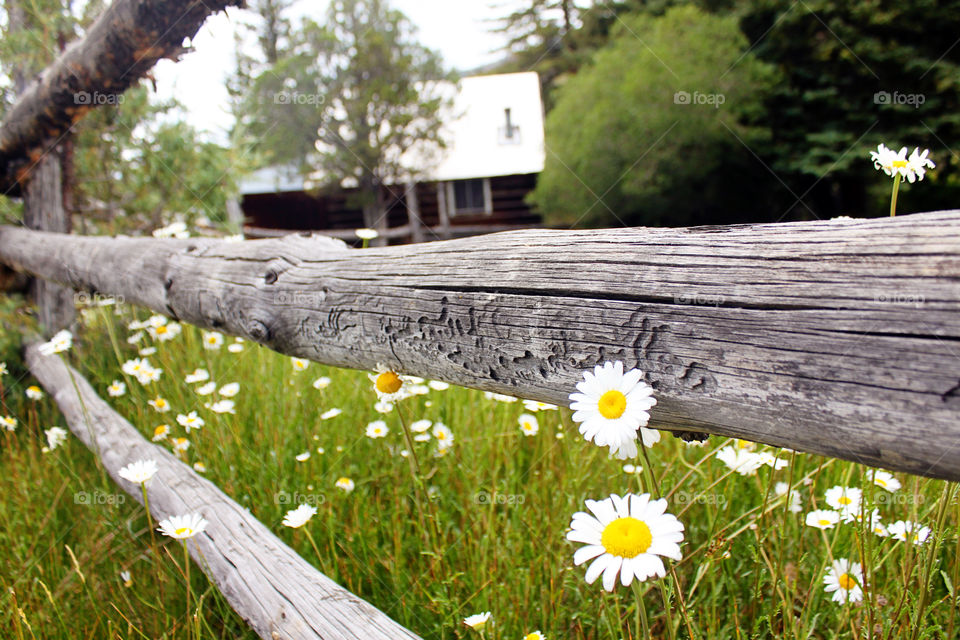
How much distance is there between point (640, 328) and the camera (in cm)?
90

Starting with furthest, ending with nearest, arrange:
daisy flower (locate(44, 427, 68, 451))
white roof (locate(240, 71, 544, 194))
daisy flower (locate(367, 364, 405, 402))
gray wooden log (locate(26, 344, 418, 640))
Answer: white roof (locate(240, 71, 544, 194)) < daisy flower (locate(44, 427, 68, 451)) < daisy flower (locate(367, 364, 405, 402)) < gray wooden log (locate(26, 344, 418, 640))

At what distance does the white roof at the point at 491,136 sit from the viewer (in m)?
19.9

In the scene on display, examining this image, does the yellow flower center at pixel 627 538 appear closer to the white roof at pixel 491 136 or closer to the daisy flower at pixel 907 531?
the daisy flower at pixel 907 531

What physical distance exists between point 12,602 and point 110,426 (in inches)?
39.0

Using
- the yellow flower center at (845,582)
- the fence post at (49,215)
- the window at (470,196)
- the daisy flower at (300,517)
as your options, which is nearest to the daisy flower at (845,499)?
the yellow flower center at (845,582)

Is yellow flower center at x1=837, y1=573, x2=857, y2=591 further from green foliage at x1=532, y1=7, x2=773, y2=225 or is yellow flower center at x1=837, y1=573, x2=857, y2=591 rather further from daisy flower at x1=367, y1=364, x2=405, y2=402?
green foliage at x1=532, y1=7, x2=773, y2=225

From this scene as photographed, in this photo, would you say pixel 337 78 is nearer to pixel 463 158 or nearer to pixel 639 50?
pixel 463 158

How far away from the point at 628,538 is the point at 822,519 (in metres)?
0.87

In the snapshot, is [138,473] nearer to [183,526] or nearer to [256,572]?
[183,526]

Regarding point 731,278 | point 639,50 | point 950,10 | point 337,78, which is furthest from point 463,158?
point 731,278

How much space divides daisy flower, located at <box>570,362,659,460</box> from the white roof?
18983 mm

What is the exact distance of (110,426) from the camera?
8.20ft

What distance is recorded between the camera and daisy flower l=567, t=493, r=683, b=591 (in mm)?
767

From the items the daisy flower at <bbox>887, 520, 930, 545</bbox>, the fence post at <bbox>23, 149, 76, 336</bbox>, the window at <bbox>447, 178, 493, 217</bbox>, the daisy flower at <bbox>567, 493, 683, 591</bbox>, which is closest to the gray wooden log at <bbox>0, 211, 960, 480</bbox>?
the daisy flower at <bbox>567, 493, 683, 591</bbox>
